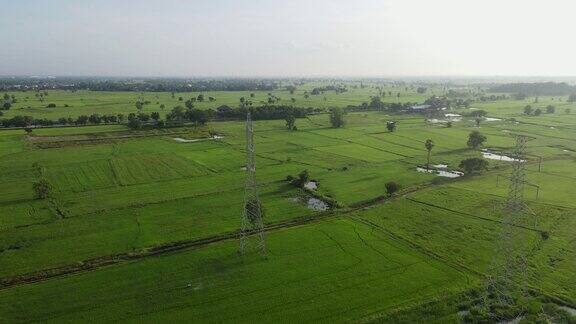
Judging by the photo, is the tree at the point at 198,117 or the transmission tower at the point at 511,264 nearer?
the transmission tower at the point at 511,264

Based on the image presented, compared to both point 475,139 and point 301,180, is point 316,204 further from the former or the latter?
point 475,139

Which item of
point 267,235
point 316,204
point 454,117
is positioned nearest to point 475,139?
point 316,204

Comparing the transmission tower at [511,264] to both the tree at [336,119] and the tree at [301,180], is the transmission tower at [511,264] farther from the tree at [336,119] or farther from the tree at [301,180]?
the tree at [336,119]

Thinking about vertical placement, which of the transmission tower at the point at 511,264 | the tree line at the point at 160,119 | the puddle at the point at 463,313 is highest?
the tree line at the point at 160,119

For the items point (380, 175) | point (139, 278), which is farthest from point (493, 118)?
point (139, 278)

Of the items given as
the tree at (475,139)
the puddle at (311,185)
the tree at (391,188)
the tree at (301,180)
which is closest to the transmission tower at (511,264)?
Result: the tree at (391,188)

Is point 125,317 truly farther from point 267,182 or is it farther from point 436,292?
point 267,182
